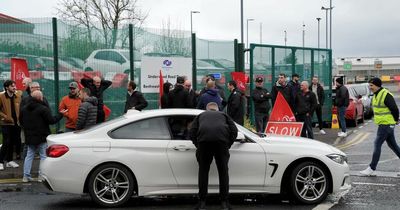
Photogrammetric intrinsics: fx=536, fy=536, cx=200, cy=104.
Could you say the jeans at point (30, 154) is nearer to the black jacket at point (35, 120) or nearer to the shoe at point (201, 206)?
the black jacket at point (35, 120)

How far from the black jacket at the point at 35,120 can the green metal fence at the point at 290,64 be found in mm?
8868

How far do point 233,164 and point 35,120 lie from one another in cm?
383

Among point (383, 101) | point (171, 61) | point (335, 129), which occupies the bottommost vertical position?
point (335, 129)

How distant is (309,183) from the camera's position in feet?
25.0

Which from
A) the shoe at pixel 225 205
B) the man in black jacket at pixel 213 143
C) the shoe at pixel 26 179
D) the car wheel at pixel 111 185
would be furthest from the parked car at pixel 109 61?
the shoe at pixel 225 205

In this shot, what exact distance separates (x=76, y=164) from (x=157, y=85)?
656 cm

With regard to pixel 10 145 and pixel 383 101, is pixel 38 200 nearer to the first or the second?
pixel 10 145

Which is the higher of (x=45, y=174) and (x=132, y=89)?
(x=132, y=89)

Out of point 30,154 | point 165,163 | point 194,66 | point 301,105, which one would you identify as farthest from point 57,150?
point 194,66

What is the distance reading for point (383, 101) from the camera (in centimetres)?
998

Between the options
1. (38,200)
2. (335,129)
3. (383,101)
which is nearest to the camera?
(38,200)

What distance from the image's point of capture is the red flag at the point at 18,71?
11609 mm

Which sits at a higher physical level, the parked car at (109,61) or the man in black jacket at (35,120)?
the parked car at (109,61)

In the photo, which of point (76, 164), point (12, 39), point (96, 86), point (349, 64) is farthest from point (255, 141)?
point (349, 64)
